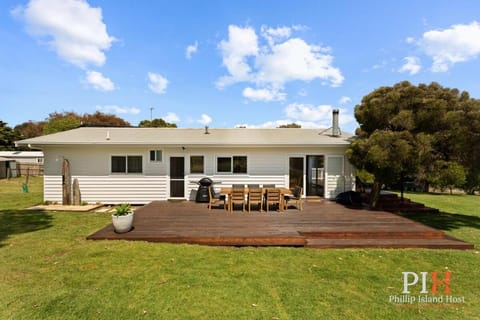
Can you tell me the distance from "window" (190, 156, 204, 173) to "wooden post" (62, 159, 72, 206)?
504 cm

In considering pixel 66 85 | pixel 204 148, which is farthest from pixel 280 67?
pixel 66 85

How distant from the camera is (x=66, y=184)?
8695 millimetres

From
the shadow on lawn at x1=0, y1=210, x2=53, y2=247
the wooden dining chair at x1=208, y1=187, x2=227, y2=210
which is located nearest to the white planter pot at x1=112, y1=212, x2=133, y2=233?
the shadow on lawn at x1=0, y1=210, x2=53, y2=247

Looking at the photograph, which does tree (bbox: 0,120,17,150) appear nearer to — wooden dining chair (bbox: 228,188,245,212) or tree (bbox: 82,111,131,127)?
tree (bbox: 82,111,131,127)

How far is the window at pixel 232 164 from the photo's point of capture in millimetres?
9031

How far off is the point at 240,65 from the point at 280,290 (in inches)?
662

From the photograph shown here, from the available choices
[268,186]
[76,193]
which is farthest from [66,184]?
[268,186]

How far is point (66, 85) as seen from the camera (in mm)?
15438

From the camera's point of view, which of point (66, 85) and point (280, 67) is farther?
point (280, 67)

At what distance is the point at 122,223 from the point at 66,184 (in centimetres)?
576

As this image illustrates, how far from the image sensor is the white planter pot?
4941 mm

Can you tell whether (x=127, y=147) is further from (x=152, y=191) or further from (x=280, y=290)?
(x=280, y=290)

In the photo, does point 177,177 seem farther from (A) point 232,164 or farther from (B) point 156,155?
(A) point 232,164

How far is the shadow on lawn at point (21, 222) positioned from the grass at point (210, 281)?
2.52 feet
